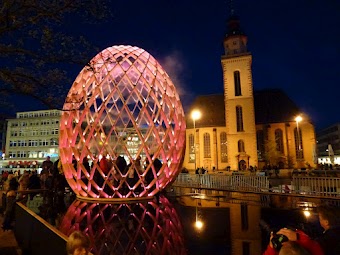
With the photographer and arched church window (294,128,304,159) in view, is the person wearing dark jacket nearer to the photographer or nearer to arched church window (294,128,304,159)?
the photographer

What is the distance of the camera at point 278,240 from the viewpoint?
8.27 ft

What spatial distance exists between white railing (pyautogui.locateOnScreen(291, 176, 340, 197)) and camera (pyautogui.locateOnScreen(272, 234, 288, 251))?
13843 mm

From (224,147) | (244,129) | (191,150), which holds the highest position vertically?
(244,129)

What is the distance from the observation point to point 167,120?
37.2 ft

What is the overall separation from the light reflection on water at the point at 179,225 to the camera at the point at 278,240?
2.16 feet

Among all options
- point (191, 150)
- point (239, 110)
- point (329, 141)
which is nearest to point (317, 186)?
point (239, 110)

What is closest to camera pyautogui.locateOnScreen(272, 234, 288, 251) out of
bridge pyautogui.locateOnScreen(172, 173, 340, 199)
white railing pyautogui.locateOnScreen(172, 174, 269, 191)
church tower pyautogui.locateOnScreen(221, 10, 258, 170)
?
bridge pyautogui.locateOnScreen(172, 173, 340, 199)

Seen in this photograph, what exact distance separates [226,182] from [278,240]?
16711mm

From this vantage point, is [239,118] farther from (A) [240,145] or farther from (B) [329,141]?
(B) [329,141]

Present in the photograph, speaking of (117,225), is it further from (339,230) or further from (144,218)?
(339,230)

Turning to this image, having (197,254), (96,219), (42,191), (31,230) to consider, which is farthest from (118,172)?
(197,254)

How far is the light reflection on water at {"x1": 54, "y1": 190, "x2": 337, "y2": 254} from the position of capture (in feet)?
18.3

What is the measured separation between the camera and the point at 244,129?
145 feet

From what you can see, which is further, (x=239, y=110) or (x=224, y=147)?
(x=224, y=147)
